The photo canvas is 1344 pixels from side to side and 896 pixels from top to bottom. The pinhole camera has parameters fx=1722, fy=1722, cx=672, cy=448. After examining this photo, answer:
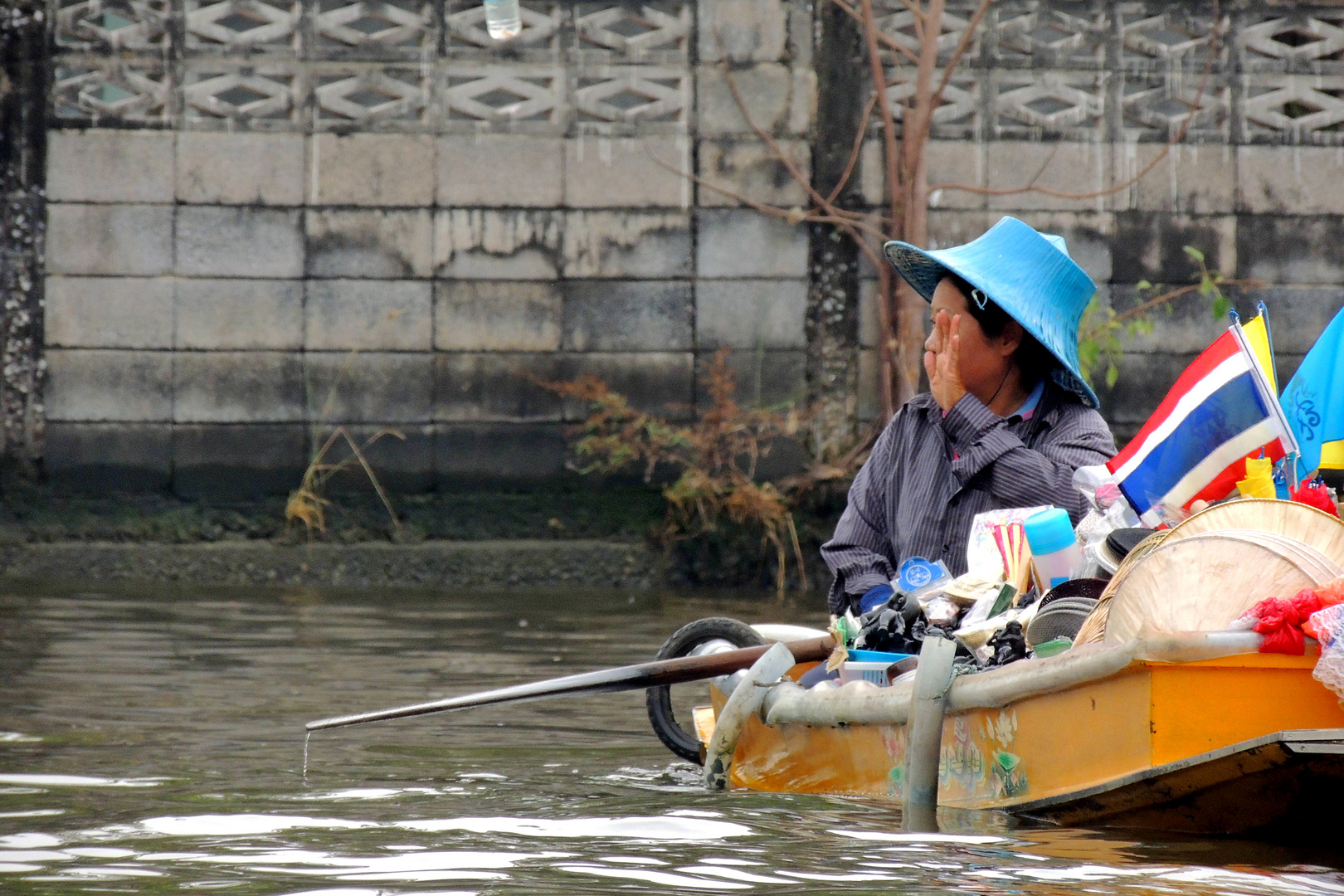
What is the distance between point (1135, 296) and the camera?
8.16 metres

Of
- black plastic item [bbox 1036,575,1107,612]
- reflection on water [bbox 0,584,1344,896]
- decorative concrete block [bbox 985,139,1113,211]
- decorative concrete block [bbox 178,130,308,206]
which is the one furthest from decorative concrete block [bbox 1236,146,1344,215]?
black plastic item [bbox 1036,575,1107,612]

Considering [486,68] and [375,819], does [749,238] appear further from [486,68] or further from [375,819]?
[375,819]

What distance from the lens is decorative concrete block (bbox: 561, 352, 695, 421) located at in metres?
7.96

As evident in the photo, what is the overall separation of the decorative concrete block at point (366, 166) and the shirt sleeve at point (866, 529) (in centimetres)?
411

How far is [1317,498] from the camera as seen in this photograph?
9.60ft

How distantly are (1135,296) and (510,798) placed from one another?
544 centimetres

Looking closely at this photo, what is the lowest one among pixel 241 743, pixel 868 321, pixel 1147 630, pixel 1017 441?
pixel 241 743

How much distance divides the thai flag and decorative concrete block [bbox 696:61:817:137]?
16.3ft

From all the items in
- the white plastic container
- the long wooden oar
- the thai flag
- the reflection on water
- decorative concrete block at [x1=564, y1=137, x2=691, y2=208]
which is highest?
decorative concrete block at [x1=564, y1=137, x2=691, y2=208]

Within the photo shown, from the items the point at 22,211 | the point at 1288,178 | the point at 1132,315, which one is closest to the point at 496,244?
the point at 22,211

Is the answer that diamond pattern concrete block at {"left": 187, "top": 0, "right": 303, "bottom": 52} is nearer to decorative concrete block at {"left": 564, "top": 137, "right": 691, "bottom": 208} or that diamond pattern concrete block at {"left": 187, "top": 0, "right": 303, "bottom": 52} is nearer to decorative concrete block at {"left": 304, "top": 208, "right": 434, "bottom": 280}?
decorative concrete block at {"left": 304, "top": 208, "right": 434, "bottom": 280}

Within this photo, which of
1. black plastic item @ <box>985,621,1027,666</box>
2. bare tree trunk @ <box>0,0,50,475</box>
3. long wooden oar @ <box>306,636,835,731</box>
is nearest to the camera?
black plastic item @ <box>985,621,1027,666</box>

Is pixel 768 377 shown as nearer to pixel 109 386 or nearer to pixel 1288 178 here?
pixel 1288 178

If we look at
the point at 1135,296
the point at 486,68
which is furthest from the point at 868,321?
the point at 486,68
